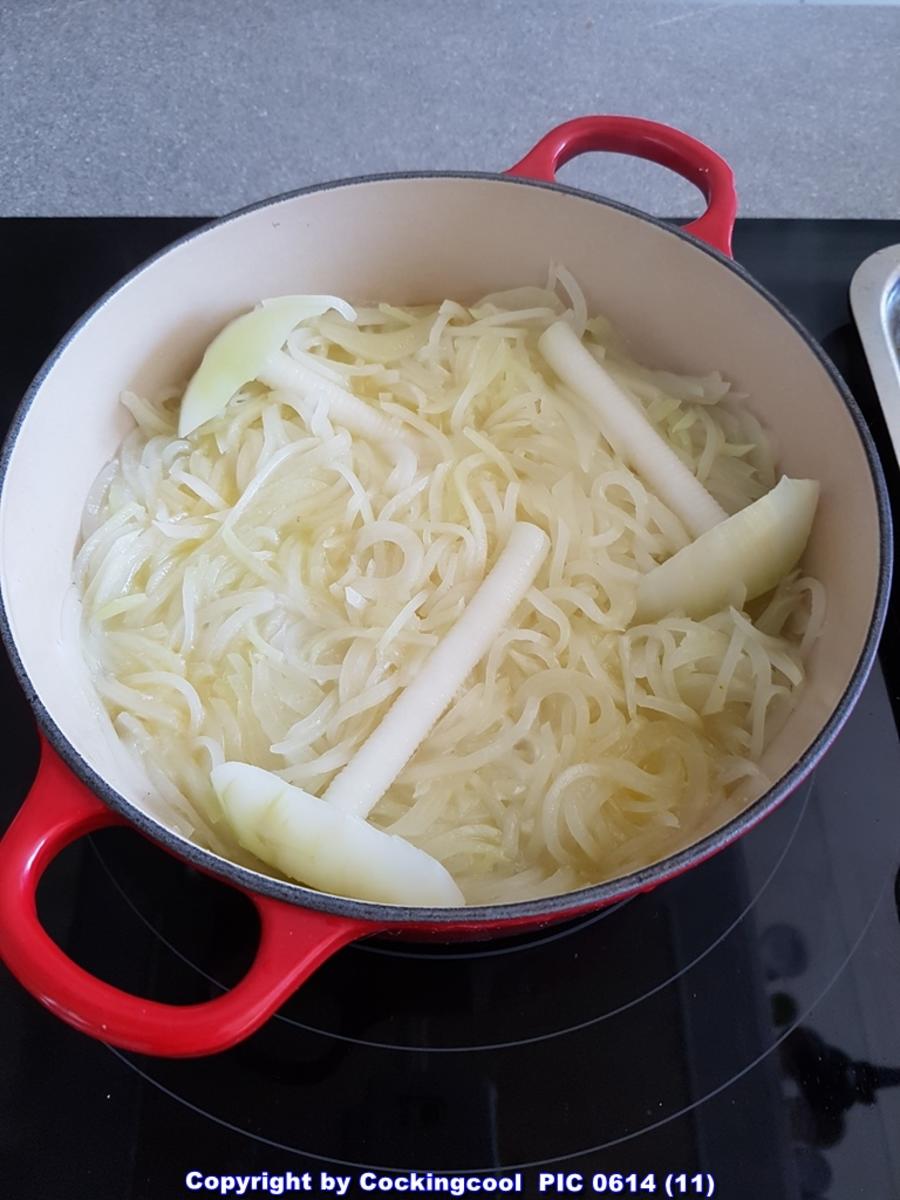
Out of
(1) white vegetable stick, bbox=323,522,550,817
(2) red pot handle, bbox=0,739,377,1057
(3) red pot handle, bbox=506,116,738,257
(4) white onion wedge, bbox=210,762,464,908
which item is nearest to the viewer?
(2) red pot handle, bbox=0,739,377,1057

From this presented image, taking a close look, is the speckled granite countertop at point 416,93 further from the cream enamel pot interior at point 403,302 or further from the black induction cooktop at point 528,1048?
the black induction cooktop at point 528,1048

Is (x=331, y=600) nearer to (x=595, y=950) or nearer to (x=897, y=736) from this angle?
(x=595, y=950)

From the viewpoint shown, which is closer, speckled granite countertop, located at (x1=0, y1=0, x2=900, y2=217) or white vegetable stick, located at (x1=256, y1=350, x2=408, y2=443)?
white vegetable stick, located at (x1=256, y1=350, x2=408, y2=443)

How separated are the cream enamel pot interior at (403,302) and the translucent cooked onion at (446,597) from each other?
0.04m

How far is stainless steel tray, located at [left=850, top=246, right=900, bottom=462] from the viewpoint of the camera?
136 cm

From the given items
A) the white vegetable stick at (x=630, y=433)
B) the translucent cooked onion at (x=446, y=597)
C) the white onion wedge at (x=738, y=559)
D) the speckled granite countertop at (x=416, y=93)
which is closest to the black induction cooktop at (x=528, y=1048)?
the translucent cooked onion at (x=446, y=597)

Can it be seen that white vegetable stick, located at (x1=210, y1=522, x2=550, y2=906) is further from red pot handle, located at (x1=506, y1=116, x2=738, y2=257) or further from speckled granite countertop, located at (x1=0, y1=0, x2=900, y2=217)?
speckled granite countertop, located at (x1=0, y1=0, x2=900, y2=217)

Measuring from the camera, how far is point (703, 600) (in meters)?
1.17

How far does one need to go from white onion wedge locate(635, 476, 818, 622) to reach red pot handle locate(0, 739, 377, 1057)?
55 cm

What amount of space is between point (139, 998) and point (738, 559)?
0.75 meters

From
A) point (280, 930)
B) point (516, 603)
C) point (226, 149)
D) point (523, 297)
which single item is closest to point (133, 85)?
point (226, 149)

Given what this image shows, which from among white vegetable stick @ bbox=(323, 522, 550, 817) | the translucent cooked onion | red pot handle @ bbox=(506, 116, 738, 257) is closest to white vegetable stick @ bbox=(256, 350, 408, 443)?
the translucent cooked onion

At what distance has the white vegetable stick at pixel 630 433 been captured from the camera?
124cm

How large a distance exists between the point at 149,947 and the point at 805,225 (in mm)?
1381
